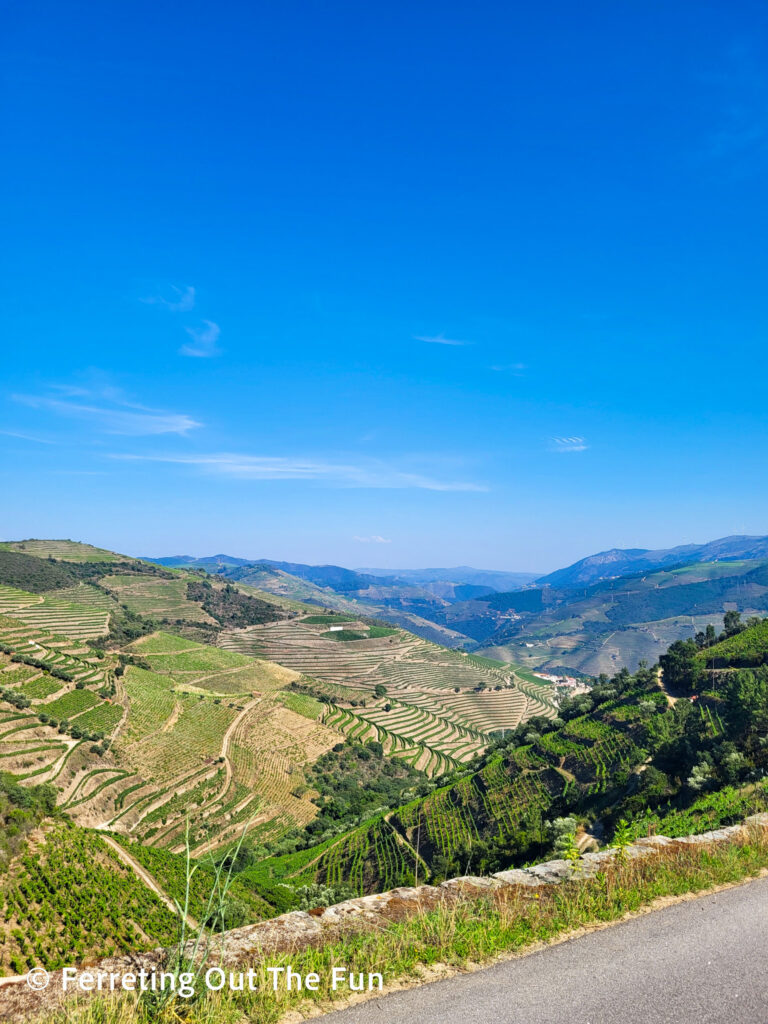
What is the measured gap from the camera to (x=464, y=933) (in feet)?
17.7

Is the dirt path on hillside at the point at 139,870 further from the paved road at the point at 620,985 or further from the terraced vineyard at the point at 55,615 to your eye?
the terraced vineyard at the point at 55,615

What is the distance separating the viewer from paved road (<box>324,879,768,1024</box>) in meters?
4.23

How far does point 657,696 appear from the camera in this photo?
168ft

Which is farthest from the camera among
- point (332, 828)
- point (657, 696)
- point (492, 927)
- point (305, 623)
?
point (305, 623)

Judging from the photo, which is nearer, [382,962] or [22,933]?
[382,962]

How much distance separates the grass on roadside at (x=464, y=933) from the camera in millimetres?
4121

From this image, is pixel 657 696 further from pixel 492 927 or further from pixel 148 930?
pixel 492 927

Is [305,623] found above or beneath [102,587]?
beneath

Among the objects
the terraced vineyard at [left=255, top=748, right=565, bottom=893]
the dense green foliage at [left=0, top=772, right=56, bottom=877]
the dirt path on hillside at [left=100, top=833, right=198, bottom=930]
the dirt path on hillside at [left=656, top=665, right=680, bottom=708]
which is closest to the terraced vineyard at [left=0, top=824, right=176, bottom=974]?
the dirt path on hillside at [left=100, top=833, right=198, bottom=930]

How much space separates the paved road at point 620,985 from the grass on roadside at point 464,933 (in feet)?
0.89

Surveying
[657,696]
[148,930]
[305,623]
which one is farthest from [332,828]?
[305,623]

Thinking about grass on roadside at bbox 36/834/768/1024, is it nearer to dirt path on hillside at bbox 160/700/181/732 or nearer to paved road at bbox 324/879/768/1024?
paved road at bbox 324/879/768/1024

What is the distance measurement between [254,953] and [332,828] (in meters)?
65.2

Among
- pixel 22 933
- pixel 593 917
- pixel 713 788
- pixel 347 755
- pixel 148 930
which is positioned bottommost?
pixel 347 755
